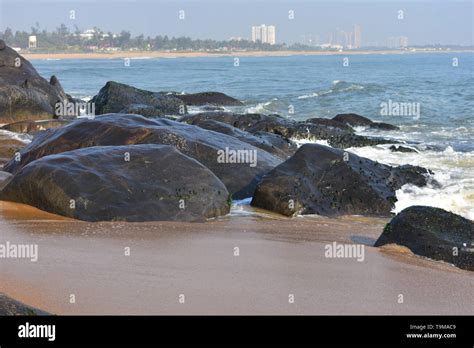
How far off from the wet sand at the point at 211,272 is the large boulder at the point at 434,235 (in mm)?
185

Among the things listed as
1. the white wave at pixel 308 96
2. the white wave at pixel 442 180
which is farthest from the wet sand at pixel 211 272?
the white wave at pixel 308 96

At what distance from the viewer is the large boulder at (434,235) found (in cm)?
802

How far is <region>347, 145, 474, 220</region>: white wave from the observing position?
1205 cm

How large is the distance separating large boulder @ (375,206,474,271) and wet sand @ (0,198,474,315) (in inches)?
7.3

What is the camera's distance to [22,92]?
22469 mm

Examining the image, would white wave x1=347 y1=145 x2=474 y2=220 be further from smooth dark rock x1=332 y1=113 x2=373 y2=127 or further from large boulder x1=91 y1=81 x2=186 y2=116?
large boulder x1=91 y1=81 x2=186 y2=116

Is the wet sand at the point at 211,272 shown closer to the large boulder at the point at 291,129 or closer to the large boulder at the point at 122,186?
the large boulder at the point at 122,186

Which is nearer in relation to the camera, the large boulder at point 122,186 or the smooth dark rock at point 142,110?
the large boulder at point 122,186

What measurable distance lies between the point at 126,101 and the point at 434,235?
58.0 feet

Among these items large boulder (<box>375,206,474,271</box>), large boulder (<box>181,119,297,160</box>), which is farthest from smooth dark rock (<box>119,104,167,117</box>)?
large boulder (<box>375,206,474,271</box>)

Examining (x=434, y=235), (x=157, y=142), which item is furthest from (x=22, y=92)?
(x=434, y=235)

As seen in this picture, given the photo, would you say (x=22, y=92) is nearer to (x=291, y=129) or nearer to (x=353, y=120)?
(x=291, y=129)
